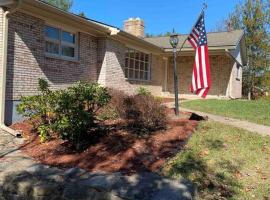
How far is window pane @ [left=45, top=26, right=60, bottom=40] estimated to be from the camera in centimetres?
1131

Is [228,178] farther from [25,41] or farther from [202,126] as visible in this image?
[25,41]

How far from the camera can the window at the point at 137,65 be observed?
16.9 meters

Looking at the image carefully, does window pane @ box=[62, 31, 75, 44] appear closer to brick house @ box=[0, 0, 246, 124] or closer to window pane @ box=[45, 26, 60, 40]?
brick house @ box=[0, 0, 246, 124]

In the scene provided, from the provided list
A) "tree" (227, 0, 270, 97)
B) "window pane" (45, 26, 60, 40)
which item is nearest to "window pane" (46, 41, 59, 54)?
"window pane" (45, 26, 60, 40)

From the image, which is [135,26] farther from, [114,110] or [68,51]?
[114,110]

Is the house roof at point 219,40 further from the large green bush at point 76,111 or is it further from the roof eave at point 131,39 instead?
the large green bush at point 76,111

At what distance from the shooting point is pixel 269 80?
2772 centimetres

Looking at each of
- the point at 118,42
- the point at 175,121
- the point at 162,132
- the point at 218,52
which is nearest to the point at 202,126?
the point at 175,121

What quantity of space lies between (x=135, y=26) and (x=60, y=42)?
1142 centimetres

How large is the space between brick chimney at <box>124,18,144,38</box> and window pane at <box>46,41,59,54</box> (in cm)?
1147

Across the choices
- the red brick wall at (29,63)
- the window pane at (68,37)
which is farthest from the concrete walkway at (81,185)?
the window pane at (68,37)

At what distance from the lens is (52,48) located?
38.0 feet

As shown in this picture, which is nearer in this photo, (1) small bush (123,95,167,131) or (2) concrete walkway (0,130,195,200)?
(2) concrete walkway (0,130,195,200)

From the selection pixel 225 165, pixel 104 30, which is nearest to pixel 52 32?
pixel 104 30
